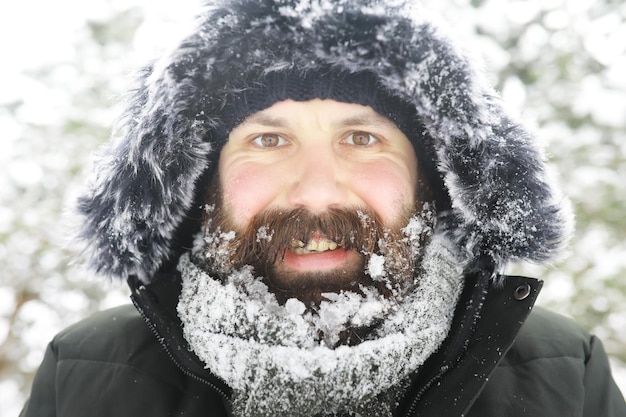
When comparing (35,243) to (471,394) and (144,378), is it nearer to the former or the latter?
(144,378)

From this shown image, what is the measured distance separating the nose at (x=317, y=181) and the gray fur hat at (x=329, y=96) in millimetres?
192

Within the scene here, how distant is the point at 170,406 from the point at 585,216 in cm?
319

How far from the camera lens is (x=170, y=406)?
166cm

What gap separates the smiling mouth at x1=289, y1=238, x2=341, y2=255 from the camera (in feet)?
5.35

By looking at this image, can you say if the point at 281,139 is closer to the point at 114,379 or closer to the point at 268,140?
the point at 268,140

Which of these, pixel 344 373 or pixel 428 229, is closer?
pixel 344 373

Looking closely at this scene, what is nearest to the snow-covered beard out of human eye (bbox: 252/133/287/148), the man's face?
the man's face

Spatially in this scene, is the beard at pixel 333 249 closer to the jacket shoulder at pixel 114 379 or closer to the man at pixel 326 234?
the man at pixel 326 234

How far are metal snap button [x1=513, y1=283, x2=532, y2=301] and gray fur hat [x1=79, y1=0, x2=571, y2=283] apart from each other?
124 mm

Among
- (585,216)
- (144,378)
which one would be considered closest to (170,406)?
(144,378)

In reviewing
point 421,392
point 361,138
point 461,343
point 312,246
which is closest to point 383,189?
point 361,138

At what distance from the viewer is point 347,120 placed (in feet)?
5.54

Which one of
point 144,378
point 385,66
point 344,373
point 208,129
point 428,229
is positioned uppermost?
point 385,66

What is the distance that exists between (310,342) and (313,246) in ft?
1.02
